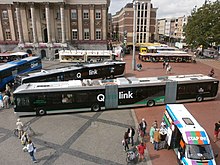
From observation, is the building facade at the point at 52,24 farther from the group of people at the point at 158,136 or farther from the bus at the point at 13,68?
the group of people at the point at 158,136

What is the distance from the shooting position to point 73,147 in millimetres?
12312

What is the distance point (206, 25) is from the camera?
48.4 m

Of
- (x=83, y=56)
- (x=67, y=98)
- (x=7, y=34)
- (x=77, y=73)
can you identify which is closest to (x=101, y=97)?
(x=67, y=98)

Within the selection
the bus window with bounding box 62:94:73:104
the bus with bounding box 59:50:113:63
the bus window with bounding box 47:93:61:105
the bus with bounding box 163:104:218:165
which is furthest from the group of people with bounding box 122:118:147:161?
the bus with bounding box 59:50:113:63

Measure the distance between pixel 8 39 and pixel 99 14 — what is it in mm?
27937

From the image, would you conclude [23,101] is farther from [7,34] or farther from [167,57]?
[7,34]

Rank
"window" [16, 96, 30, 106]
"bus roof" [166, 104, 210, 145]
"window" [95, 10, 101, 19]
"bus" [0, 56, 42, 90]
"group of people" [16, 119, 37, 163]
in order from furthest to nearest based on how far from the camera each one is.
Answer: "window" [95, 10, 101, 19], "bus" [0, 56, 42, 90], "window" [16, 96, 30, 106], "group of people" [16, 119, 37, 163], "bus roof" [166, 104, 210, 145]

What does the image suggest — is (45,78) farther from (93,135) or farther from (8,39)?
(8,39)

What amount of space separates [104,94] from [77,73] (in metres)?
8.84

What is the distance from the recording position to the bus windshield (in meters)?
9.26

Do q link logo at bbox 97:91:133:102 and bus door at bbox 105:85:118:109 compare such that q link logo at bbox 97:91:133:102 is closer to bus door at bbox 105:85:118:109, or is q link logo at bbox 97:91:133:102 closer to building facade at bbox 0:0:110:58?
bus door at bbox 105:85:118:109

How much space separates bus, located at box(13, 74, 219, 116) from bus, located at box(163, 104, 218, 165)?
276 inches

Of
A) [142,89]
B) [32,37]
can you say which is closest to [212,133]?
[142,89]

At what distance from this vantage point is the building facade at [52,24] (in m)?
49.3
